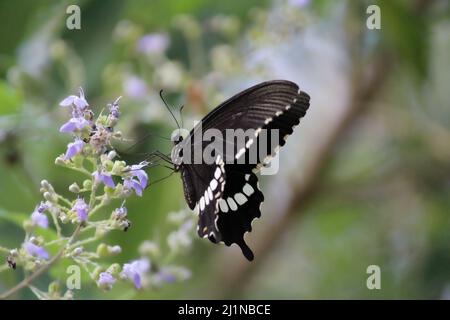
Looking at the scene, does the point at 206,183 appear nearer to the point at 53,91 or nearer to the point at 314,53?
the point at 53,91

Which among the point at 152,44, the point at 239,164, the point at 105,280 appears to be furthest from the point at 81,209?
the point at 152,44

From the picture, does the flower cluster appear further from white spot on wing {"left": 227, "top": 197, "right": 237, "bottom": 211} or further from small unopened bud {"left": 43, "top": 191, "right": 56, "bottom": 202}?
white spot on wing {"left": 227, "top": 197, "right": 237, "bottom": 211}

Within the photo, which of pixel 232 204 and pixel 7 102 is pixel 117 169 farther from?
pixel 7 102

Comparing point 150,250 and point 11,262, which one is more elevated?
point 150,250

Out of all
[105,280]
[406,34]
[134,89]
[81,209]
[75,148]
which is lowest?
[105,280]

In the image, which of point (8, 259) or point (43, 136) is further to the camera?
point (43, 136)

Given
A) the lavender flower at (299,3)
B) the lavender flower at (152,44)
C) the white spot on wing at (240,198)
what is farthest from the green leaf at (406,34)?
the white spot on wing at (240,198)

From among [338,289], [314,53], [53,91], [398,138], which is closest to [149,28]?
[53,91]
